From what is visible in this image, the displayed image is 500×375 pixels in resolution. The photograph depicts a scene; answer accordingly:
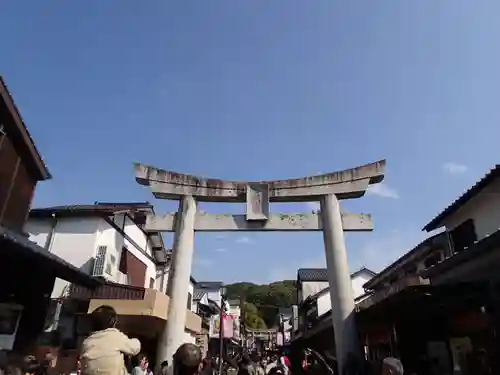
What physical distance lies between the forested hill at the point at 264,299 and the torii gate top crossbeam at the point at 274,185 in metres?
54.1

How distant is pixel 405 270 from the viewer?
20.4m

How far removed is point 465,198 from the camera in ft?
46.0

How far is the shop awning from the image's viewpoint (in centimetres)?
685

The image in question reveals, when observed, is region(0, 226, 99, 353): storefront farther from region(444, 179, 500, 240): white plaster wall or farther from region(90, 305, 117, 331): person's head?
region(444, 179, 500, 240): white plaster wall

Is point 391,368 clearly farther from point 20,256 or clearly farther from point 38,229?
point 38,229

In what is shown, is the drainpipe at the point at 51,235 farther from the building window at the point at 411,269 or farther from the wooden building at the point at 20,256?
the building window at the point at 411,269

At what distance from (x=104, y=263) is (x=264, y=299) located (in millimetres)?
76266

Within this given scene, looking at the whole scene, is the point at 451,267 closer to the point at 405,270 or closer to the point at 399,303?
the point at 399,303

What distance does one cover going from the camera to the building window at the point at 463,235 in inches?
564

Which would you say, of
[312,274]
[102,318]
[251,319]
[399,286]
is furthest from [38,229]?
[251,319]

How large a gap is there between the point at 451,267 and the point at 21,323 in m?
9.83

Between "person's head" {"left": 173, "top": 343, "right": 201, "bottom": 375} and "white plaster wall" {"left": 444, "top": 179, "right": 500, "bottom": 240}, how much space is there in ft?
40.6

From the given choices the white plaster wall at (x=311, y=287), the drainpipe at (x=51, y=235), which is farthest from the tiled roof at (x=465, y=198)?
the white plaster wall at (x=311, y=287)

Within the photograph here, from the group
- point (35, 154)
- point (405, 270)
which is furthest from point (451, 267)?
point (405, 270)
